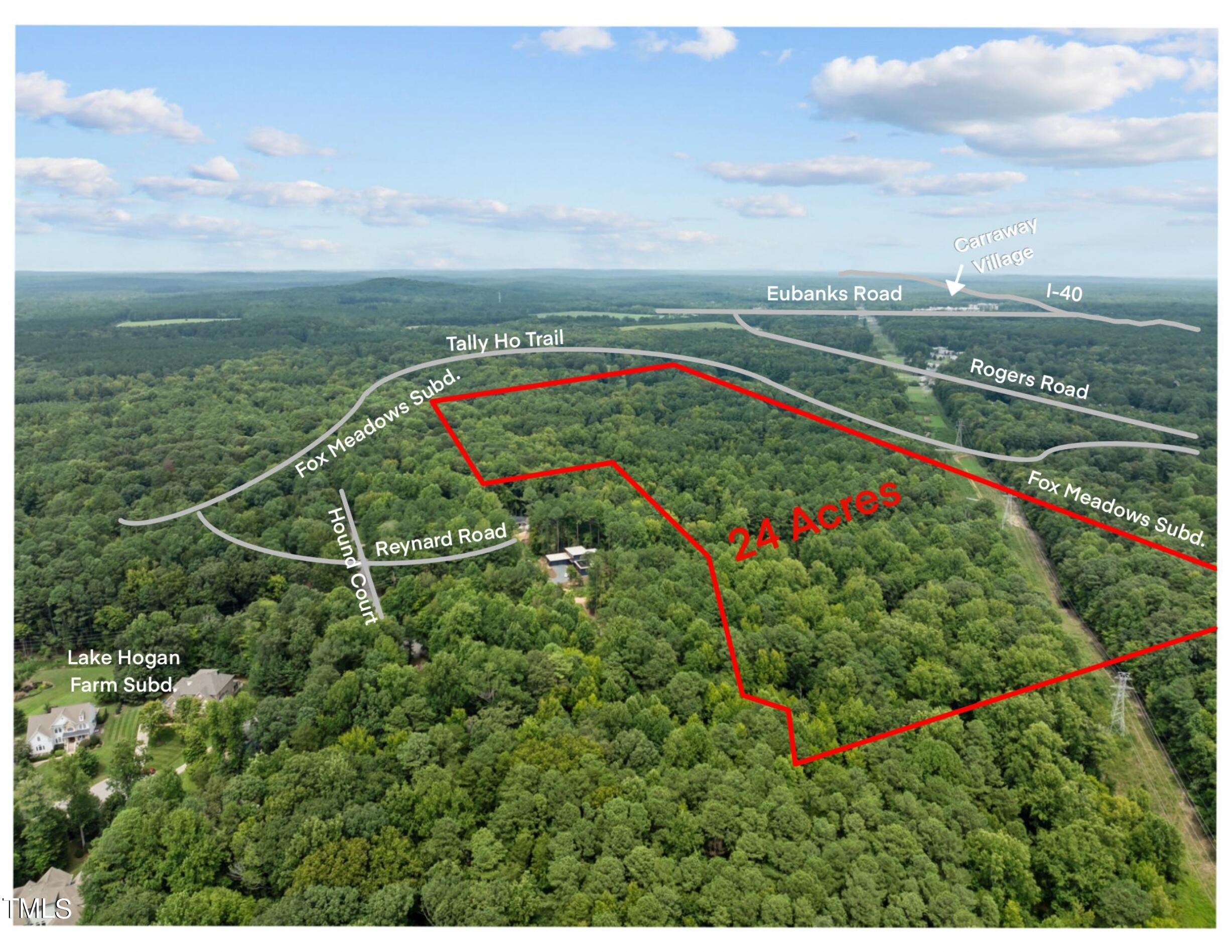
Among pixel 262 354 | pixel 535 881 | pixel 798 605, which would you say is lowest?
pixel 535 881

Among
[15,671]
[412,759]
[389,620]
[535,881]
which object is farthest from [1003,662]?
[15,671]

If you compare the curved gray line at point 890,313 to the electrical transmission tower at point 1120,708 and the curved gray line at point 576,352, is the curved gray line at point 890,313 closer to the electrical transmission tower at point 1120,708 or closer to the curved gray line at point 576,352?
the curved gray line at point 576,352

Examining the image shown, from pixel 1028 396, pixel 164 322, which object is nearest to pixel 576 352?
pixel 1028 396

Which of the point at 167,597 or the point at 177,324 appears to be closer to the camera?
the point at 167,597

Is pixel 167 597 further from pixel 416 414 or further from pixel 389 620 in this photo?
pixel 416 414

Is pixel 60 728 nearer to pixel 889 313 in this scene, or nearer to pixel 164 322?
pixel 889 313

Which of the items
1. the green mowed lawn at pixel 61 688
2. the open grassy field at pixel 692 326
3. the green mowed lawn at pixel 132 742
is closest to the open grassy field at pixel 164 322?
the open grassy field at pixel 692 326
